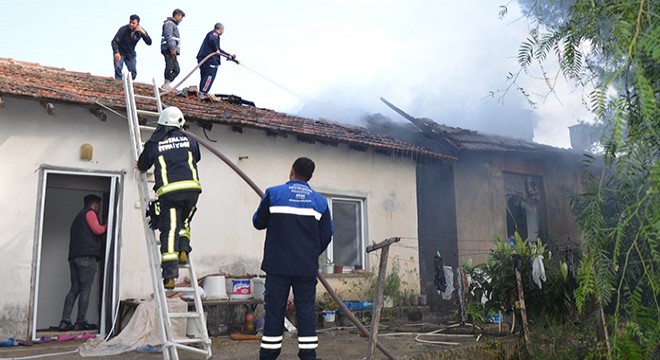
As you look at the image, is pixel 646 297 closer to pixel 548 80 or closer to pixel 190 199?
pixel 548 80

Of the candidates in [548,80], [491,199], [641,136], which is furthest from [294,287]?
[491,199]

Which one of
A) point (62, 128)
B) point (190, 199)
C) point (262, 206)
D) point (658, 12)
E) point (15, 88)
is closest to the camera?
point (658, 12)

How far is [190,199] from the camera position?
5113 mm

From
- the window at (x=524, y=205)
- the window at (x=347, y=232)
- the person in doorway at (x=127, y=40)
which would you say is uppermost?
the person in doorway at (x=127, y=40)

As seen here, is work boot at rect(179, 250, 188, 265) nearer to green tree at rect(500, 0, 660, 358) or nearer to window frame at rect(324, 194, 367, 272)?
green tree at rect(500, 0, 660, 358)

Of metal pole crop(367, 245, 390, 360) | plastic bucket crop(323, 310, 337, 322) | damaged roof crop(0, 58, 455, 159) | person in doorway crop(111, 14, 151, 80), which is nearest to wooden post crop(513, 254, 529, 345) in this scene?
metal pole crop(367, 245, 390, 360)

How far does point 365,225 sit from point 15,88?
19.4 ft

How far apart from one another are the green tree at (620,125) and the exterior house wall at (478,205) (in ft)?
27.4

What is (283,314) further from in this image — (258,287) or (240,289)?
(258,287)

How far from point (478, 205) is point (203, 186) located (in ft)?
21.4

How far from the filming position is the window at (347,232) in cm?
983

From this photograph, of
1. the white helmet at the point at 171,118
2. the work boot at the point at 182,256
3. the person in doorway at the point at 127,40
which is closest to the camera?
the work boot at the point at 182,256

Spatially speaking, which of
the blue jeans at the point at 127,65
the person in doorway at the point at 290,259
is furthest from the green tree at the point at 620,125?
the blue jeans at the point at 127,65

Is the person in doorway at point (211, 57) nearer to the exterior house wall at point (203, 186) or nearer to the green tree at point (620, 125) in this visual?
the exterior house wall at point (203, 186)
